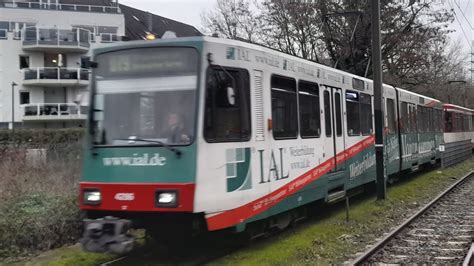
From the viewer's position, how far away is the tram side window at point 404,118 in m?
18.6

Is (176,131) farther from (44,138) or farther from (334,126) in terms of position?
(44,138)

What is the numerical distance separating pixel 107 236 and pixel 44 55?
4354 centimetres

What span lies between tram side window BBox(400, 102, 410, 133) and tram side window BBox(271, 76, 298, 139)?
9.39m

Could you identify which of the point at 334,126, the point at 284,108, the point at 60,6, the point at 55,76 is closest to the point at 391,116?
the point at 334,126

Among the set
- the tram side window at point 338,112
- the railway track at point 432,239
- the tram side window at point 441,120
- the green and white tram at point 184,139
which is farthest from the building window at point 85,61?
the tram side window at point 441,120

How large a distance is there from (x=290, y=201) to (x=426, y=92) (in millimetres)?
39712

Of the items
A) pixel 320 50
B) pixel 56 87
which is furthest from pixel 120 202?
pixel 56 87

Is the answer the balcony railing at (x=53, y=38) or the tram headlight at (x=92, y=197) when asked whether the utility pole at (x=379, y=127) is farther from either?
the balcony railing at (x=53, y=38)

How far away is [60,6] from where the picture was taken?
159 feet

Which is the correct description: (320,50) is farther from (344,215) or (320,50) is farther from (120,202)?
(120,202)

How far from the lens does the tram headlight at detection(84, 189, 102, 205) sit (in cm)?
782

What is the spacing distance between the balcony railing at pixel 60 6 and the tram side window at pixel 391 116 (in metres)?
36.5

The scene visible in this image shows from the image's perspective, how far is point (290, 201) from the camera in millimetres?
9859

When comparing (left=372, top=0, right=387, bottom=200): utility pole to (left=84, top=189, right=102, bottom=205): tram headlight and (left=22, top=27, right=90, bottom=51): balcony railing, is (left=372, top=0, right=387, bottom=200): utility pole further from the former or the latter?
(left=22, top=27, right=90, bottom=51): balcony railing
